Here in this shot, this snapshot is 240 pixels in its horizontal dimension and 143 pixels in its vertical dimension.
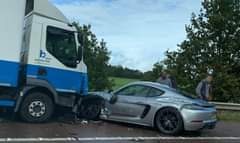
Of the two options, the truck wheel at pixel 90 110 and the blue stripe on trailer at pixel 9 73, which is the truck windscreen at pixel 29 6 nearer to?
the blue stripe on trailer at pixel 9 73

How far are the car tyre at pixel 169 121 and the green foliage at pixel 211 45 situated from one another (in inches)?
684

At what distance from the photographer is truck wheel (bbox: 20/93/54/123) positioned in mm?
11578

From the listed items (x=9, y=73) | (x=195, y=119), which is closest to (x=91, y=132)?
(x=9, y=73)

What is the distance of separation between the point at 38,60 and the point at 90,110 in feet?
8.22

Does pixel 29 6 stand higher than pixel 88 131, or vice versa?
pixel 29 6

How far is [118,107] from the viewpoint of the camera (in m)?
12.7

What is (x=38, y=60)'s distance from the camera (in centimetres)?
1165

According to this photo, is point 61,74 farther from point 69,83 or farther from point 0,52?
point 0,52

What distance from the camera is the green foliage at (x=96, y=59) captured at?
35894 mm

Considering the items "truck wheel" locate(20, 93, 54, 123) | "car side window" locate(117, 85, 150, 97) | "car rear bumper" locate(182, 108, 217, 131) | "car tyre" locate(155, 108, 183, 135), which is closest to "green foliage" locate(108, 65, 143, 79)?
"car side window" locate(117, 85, 150, 97)

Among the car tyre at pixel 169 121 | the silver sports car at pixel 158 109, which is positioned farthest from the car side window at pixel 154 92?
the car tyre at pixel 169 121

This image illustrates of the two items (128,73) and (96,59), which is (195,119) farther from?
(96,59)

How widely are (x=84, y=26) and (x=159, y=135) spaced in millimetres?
28760

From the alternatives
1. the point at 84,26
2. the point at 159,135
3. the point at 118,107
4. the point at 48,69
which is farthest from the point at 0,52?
the point at 84,26
